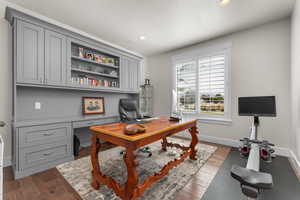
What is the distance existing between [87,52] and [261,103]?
394cm

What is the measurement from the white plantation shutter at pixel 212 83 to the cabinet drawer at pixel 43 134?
3.36 m

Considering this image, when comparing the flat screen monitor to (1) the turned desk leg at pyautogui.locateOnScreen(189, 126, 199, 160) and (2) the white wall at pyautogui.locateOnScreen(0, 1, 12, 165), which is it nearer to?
(1) the turned desk leg at pyautogui.locateOnScreen(189, 126, 199, 160)

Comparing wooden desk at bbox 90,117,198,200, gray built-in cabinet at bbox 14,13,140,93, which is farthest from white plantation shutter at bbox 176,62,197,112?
gray built-in cabinet at bbox 14,13,140,93

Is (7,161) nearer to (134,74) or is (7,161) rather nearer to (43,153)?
(43,153)

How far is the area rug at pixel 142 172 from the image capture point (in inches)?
59.4

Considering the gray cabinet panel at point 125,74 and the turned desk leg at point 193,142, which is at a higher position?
the gray cabinet panel at point 125,74

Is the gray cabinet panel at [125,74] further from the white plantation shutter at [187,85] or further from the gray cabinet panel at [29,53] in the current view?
the gray cabinet panel at [29,53]

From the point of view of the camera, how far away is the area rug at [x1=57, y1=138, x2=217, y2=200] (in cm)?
151

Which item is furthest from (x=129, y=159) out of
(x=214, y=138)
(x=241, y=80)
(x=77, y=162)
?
(x=241, y=80)

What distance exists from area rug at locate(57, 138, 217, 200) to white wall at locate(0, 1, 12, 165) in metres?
1.08

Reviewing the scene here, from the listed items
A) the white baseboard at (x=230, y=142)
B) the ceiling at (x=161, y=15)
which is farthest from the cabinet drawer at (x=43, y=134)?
A: the white baseboard at (x=230, y=142)

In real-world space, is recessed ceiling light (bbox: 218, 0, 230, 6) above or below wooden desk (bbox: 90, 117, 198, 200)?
above

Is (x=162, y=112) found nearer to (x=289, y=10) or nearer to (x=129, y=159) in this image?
(x=129, y=159)

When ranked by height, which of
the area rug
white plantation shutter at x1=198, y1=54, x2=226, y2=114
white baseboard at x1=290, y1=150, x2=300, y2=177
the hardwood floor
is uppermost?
white plantation shutter at x1=198, y1=54, x2=226, y2=114
